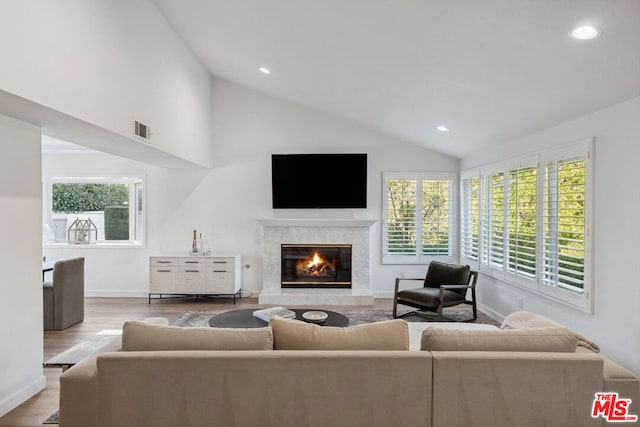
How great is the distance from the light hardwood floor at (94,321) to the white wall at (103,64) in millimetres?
2283

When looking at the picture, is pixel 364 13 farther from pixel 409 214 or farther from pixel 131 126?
pixel 409 214

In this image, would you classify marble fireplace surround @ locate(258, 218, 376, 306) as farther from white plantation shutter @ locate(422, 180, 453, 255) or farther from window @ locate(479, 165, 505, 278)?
window @ locate(479, 165, 505, 278)

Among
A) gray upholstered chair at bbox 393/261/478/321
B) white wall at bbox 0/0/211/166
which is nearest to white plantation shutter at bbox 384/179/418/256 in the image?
gray upholstered chair at bbox 393/261/478/321

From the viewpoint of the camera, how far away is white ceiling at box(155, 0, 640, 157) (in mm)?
2727

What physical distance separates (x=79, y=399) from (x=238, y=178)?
17.7 ft

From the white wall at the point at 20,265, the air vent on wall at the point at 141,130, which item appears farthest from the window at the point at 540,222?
the white wall at the point at 20,265

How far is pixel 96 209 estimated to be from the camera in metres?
7.42

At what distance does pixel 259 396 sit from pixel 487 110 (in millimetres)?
3828

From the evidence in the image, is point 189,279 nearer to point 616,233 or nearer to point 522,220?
point 522,220

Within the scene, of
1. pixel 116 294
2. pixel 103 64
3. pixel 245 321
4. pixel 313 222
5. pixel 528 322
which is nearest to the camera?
pixel 528 322

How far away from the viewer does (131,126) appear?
3.95m

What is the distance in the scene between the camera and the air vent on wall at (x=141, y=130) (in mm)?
4038

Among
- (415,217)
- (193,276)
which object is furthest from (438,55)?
(193,276)

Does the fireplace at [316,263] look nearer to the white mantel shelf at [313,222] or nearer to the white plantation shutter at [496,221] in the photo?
the white mantel shelf at [313,222]
